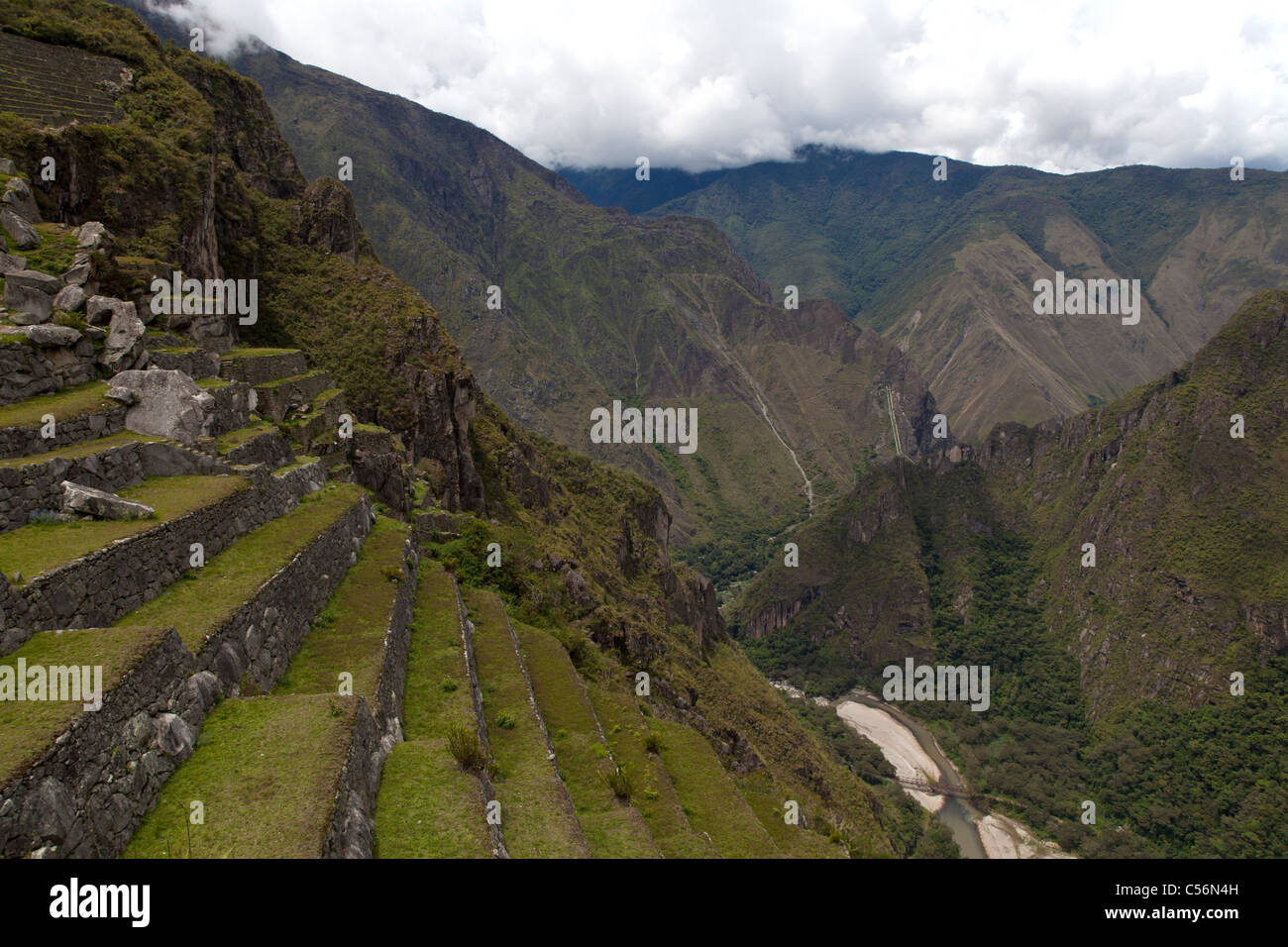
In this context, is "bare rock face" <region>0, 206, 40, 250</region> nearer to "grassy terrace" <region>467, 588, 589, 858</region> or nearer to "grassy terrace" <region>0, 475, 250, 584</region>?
"grassy terrace" <region>0, 475, 250, 584</region>

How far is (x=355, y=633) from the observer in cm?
1705

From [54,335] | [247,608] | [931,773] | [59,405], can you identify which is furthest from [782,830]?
[931,773]

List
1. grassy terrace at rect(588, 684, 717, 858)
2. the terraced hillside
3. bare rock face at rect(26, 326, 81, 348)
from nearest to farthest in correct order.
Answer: the terraced hillside < grassy terrace at rect(588, 684, 717, 858) < bare rock face at rect(26, 326, 81, 348)

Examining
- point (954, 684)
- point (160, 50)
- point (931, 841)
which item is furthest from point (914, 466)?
point (160, 50)

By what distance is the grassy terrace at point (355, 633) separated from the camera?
14580 millimetres

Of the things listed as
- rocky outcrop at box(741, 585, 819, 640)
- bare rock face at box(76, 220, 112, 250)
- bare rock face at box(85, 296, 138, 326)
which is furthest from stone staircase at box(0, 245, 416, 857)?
rocky outcrop at box(741, 585, 819, 640)

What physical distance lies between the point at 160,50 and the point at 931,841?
10352 cm

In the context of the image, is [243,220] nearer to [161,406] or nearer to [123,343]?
[123,343]

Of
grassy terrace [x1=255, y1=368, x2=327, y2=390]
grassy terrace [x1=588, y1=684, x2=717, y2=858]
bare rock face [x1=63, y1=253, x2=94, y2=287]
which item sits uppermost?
bare rock face [x1=63, y1=253, x2=94, y2=287]

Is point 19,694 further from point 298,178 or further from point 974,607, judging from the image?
point 974,607

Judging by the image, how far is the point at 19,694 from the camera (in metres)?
9.56

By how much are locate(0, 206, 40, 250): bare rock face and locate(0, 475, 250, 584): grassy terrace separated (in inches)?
471

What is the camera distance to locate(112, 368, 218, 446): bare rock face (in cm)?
1856

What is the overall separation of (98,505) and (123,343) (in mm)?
8300
